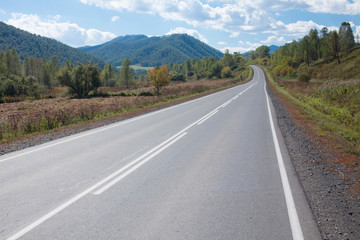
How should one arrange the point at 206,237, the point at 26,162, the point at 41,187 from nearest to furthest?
the point at 206,237 → the point at 41,187 → the point at 26,162

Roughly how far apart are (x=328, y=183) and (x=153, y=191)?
3683 mm

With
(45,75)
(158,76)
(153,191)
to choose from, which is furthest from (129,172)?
(45,75)

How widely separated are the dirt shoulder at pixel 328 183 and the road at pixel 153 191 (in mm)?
223

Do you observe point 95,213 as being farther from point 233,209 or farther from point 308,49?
point 308,49

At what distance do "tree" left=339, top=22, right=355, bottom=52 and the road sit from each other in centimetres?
11286

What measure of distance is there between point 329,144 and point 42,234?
28.2 ft

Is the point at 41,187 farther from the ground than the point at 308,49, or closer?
closer

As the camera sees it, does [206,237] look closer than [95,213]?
Yes

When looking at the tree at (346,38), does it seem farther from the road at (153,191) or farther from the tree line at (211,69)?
the road at (153,191)

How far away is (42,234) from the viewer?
11.2 feet

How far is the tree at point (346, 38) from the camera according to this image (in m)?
98.8

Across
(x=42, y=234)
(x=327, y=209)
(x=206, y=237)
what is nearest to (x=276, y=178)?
(x=327, y=209)

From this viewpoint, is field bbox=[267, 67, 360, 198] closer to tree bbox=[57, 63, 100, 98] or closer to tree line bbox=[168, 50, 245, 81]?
tree bbox=[57, 63, 100, 98]

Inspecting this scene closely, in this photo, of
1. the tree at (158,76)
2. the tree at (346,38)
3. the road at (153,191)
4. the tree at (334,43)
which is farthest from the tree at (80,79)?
the tree at (346,38)
